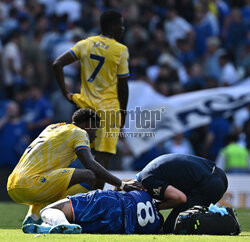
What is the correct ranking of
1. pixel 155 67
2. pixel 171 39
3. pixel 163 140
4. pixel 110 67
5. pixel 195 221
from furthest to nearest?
pixel 171 39, pixel 155 67, pixel 163 140, pixel 110 67, pixel 195 221

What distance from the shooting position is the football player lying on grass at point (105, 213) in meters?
7.25

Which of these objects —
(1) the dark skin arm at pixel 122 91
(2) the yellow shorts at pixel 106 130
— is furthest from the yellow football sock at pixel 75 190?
(1) the dark skin arm at pixel 122 91

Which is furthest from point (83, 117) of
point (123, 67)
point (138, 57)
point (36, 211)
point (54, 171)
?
point (138, 57)

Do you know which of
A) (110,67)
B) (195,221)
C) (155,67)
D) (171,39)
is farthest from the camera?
(171,39)

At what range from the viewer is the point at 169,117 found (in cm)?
1585

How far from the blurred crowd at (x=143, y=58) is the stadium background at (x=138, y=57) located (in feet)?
0.07

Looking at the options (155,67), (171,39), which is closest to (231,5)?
(171,39)

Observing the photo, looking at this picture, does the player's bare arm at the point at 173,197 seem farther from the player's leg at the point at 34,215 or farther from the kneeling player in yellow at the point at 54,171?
the player's leg at the point at 34,215

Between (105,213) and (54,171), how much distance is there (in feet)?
2.99

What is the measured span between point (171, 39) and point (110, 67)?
9543mm

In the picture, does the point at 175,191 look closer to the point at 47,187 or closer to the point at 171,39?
the point at 47,187

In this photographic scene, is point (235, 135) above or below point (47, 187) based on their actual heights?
below

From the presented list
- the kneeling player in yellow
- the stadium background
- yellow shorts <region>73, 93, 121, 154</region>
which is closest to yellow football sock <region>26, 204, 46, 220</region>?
the kneeling player in yellow

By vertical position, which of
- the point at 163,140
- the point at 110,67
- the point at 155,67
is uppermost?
the point at 110,67
